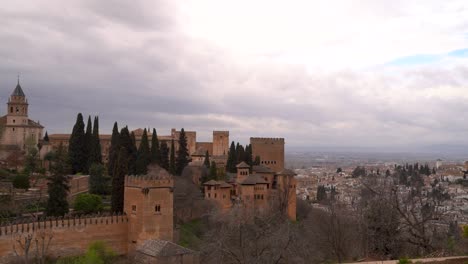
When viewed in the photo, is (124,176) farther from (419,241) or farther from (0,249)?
(419,241)

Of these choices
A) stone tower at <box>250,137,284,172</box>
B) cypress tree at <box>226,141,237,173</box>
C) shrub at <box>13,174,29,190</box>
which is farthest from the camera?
stone tower at <box>250,137,284,172</box>

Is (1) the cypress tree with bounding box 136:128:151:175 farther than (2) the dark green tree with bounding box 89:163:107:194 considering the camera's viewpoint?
Yes

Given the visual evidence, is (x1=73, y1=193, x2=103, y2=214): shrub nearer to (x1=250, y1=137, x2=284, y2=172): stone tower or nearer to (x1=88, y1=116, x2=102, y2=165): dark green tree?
(x1=88, y1=116, x2=102, y2=165): dark green tree

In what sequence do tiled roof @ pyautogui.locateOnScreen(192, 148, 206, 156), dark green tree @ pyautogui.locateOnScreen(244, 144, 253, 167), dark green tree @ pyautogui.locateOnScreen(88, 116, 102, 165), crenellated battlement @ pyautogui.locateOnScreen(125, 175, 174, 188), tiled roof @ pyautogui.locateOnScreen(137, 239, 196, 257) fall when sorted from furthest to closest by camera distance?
tiled roof @ pyautogui.locateOnScreen(192, 148, 206, 156) < dark green tree @ pyautogui.locateOnScreen(244, 144, 253, 167) < dark green tree @ pyautogui.locateOnScreen(88, 116, 102, 165) < crenellated battlement @ pyautogui.locateOnScreen(125, 175, 174, 188) < tiled roof @ pyautogui.locateOnScreen(137, 239, 196, 257)

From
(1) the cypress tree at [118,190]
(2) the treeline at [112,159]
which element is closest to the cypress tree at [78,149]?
(2) the treeline at [112,159]

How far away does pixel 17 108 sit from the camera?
5422 cm

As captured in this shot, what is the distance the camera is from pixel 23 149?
51719 millimetres

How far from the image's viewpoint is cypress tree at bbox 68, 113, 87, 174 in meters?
42.7

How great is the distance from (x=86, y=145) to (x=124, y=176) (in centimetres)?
1638

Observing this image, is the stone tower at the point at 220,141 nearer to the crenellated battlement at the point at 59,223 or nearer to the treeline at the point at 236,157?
the treeline at the point at 236,157

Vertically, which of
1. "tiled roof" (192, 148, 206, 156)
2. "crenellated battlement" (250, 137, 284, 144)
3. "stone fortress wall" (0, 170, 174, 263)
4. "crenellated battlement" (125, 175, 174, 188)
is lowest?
"stone fortress wall" (0, 170, 174, 263)

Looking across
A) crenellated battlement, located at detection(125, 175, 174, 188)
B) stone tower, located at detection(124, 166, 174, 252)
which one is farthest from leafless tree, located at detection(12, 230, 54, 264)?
crenellated battlement, located at detection(125, 175, 174, 188)

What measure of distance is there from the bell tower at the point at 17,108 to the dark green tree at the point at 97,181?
2173 cm

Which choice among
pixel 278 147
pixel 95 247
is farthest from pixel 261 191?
pixel 95 247
